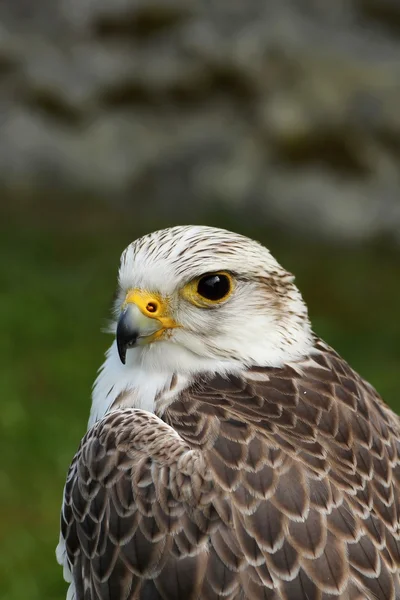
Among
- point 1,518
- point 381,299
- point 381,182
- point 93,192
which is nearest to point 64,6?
point 93,192

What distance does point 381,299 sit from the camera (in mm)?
9461

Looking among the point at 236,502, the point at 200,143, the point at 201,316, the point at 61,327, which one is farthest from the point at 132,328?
the point at 200,143

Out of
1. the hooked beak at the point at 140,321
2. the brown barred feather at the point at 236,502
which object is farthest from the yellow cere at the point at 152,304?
the brown barred feather at the point at 236,502

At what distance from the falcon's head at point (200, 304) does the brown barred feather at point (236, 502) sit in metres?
0.14

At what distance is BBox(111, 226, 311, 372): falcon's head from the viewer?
3596mm

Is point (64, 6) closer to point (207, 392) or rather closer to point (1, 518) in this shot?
point (1, 518)

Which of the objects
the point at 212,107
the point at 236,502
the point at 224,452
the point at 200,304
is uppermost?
the point at 212,107

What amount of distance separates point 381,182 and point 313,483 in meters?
7.38

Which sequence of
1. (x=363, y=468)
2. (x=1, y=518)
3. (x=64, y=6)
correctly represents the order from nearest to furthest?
(x=363, y=468) → (x=1, y=518) → (x=64, y=6)

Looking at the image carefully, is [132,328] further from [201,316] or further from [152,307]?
[201,316]

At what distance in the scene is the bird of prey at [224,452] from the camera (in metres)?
3.11

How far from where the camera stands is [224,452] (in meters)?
3.25

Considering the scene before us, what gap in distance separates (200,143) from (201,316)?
747 centimetres

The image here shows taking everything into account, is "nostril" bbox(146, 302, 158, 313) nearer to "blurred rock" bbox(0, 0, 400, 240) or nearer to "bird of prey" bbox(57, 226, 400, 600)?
"bird of prey" bbox(57, 226, 400, 600)
